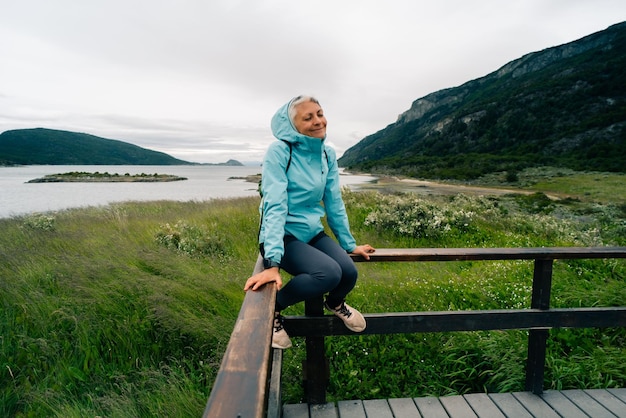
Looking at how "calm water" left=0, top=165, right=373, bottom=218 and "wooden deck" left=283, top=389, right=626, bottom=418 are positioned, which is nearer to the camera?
"wooden deck" left=283, top=389, right=626, bottom=418

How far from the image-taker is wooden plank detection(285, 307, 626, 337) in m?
2.26

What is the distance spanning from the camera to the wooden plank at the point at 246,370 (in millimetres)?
745

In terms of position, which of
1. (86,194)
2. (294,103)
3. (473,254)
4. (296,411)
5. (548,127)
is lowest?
(86,194)

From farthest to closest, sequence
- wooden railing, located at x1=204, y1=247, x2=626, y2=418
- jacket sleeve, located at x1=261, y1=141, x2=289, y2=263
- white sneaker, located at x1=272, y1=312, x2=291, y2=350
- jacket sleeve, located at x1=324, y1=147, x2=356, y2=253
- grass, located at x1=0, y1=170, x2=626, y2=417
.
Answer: grass, located at x1=0, y1=170, x2=626, y2=417 < jacket sleeve, located at x1=324, y1=147, x2=356, y2=253 < wooden railing, located at x1=204, y1=247, x2=626, y2=418 < white sneaker, located at x1=272, y1=312, x2=291, y2=350 < jacket sleeve, located at x1=261, y1=141, x2=289, y2=263

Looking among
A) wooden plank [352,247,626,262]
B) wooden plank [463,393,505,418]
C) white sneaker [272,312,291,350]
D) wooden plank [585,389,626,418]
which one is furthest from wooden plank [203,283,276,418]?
wooden plank [585,389,626,418]

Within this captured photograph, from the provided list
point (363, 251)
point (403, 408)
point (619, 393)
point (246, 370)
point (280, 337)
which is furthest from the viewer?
point (619, 393)

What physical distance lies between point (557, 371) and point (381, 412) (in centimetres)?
160

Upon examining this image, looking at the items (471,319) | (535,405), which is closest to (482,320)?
(471,319)

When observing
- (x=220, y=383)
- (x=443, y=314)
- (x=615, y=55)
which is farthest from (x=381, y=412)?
(x=615, y=55)

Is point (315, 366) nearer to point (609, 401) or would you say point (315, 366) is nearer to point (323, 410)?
point (323, 410)

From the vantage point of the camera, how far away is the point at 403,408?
2.34 m

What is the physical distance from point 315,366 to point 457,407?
1.02m

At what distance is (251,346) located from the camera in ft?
3.28

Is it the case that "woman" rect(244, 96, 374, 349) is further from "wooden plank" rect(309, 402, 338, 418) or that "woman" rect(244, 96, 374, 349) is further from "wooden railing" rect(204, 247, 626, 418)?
"wooden plank" rect(309, 402, 338, 418)
